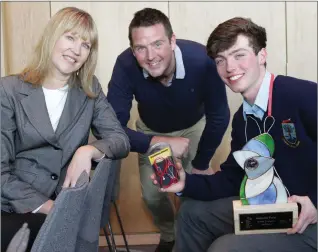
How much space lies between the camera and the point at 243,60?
64.4 inches

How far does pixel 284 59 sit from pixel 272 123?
1.68 meters

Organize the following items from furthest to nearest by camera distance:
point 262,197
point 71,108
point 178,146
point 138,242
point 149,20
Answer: point 138,242
point 149,20
point 178,146
point 71,108
point 262,197

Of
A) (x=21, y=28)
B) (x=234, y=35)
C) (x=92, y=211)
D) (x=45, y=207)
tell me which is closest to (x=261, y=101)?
(x=234, y=35)

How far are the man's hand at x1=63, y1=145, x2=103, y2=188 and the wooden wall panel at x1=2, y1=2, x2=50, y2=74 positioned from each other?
1636 mm

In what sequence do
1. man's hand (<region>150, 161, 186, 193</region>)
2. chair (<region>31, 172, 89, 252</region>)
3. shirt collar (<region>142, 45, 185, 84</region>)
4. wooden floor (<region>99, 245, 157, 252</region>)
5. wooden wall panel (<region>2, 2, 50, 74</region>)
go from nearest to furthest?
chair (<region>31, 172, 89, 252</region>) < man's hand (<region>150, 161, 186, 193</region>) < shirt collar (<region>142, 45, 185, 84</region>) < wooden floor (<region>99, 245, 157, 252</region>) < wooden wall panel (<region>2, 2, 50, 74</region>)

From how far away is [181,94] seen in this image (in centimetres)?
238

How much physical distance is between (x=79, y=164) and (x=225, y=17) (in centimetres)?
186

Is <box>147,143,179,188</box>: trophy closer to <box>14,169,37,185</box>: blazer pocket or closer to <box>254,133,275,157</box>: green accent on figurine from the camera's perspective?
<box>254,133,275,157</box>: green accent on figurine

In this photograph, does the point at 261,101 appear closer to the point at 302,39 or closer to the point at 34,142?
the point at 34,142

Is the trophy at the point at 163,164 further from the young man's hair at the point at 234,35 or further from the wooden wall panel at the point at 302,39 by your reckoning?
the wooden wall panel at the point at 302,39

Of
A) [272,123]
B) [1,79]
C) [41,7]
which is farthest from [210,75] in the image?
[41,7]

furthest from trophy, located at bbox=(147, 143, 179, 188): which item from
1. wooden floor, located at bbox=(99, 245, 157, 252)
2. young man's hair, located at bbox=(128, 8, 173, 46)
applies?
wooden floor, located at bbox=(99, 245, 157, 252)

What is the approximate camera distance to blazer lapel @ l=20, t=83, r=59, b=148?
168 cm

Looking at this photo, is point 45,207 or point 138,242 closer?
point 45,207
